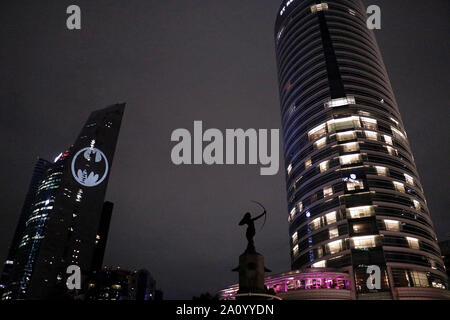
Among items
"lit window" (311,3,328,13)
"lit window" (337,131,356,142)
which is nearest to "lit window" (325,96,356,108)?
"lit window" (337,131,356,142)

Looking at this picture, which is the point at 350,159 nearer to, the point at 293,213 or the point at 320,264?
the point at 293,213

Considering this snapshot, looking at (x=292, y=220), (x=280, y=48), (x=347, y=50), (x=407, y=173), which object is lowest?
(x=292, y=220)

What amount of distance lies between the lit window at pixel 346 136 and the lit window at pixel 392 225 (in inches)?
967

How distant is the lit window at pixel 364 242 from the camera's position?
73.1m

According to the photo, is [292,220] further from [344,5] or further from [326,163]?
[344,5]

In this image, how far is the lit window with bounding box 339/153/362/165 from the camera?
8588cm

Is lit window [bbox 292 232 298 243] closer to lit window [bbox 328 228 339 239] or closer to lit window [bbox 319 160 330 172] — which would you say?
lit window [bbox 328 228 339 239]

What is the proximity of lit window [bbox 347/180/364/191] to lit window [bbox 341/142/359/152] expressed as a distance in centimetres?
975

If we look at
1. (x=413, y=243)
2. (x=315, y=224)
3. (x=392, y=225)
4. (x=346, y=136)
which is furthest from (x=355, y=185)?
(x=413, y=243)

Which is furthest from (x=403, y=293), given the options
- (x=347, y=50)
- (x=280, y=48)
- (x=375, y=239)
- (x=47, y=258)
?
(x=47, y=258)

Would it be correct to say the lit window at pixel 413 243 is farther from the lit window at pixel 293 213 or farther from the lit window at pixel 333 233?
the lit window at pixel 293 213

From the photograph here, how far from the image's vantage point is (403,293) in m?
64.4
